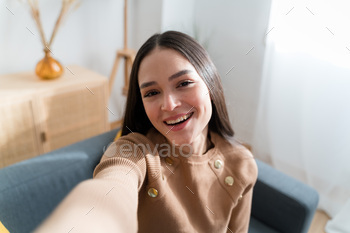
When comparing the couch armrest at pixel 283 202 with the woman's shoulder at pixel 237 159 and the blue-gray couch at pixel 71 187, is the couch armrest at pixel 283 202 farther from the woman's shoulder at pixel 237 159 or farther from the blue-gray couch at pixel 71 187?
the woman's shoulder at pixel 237 159

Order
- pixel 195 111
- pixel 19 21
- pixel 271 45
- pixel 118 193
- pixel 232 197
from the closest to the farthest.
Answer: pixel 118 193 < pixel 195 111 < pixel 232 197 < pixel 271 45 < pixel 19 21

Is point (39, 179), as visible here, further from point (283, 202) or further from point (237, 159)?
point (283, 202)

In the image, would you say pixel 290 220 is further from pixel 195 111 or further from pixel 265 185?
pixel 195 111

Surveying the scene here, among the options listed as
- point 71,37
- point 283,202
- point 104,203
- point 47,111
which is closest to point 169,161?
point 104,203

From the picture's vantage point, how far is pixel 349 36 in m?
0.73

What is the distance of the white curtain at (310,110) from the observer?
2.98ft

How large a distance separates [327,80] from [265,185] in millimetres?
516

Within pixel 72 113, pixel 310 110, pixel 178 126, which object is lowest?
pixel 72 113

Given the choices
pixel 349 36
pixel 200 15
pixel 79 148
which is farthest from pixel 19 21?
pixel 349 36

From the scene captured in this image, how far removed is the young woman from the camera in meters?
0.41

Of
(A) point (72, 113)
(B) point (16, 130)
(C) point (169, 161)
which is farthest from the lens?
(A) point (72, 113)

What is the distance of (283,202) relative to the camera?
75 centimetres

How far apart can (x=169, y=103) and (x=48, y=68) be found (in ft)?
2.94

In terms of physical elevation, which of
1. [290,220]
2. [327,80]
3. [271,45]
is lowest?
[290,220]
